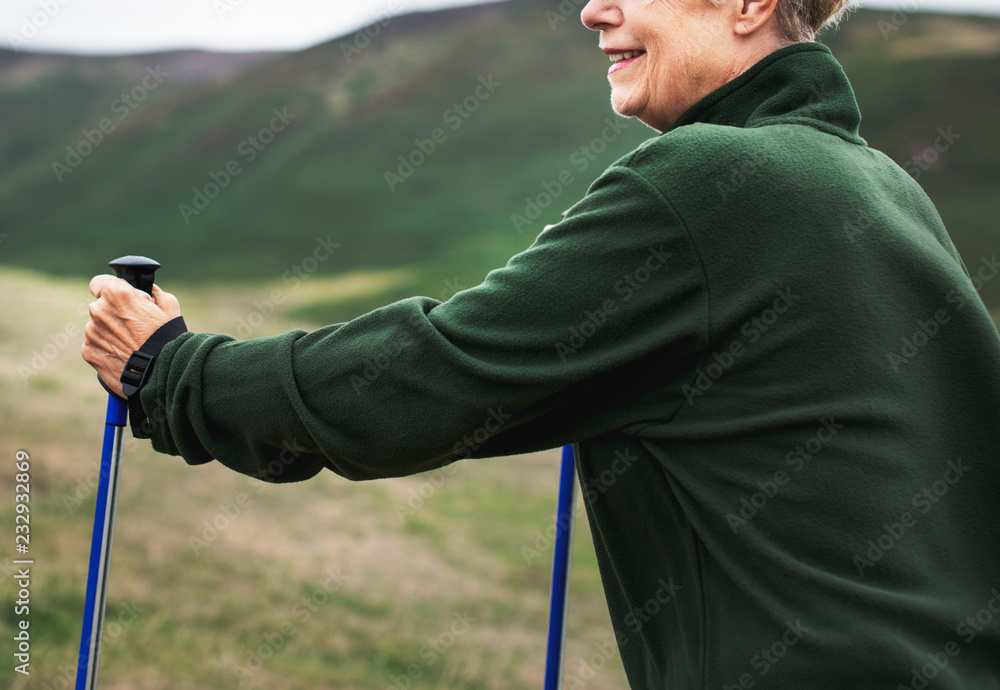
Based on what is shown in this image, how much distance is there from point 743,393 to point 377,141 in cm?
2054

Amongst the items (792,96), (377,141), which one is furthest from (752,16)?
(377,141)

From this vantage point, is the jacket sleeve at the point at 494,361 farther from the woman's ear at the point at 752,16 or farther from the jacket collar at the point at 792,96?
the woman's ear at the point at 752,16

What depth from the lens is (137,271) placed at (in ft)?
5.58

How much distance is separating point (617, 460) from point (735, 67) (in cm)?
72

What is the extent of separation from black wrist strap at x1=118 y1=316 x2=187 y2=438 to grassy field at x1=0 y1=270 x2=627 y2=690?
3.04m

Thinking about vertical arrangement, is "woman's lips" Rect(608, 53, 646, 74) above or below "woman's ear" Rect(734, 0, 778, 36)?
below

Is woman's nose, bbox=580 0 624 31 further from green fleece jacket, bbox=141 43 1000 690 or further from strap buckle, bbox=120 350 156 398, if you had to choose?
strap buckle, bbox=120 350 156 398

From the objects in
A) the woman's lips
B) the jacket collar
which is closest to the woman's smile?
the woman's lips

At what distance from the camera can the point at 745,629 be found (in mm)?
1313

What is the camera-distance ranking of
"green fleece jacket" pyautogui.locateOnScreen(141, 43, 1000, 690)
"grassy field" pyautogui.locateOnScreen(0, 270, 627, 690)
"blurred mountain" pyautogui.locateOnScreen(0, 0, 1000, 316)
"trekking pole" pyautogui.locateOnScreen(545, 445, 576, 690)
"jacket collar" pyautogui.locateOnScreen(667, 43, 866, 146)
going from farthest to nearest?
1. "blurred mountain" pyautogui.locateOnScreen(0, 0, 1000, 316)
2. "grassy field" pyautogui.locateOnScreen(0, 270, 627, 690)
3. "trekking pole" pyautogui.locateOnScreen(545, 445, 576, 690)
4. "jacket collar" pyautogui.locateOnScreen(667, 43, 866, 146)
5. "green fleece jacket" pyautogui.locateOnScreen(141, 43, 1000, 690)

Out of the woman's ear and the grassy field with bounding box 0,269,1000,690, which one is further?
the grassy field with bounding box 0,269,1000,690

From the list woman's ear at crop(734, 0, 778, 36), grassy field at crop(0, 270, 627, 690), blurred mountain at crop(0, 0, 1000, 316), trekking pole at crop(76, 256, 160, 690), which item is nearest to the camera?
woman's ear at crop(734, 0, 778, 36)

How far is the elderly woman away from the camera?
129 centimetres

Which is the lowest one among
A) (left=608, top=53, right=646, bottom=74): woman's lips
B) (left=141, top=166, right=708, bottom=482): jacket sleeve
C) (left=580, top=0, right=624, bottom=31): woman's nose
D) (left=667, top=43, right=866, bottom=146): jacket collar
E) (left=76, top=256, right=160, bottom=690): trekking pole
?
(left=76, top=256, right=160, bottom=690): trekking pole
